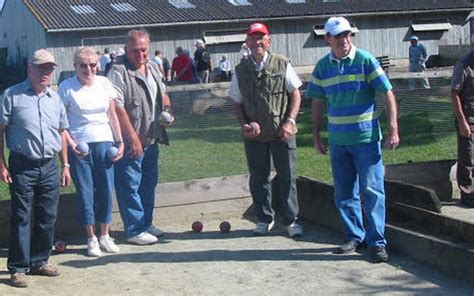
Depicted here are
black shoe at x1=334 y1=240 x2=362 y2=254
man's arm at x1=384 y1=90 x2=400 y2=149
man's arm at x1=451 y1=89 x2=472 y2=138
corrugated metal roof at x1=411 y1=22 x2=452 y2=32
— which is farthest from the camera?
corrugated metal roof at x1=411 y1=22 x2=452 y2=32

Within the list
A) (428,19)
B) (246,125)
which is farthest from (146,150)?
(428,19)

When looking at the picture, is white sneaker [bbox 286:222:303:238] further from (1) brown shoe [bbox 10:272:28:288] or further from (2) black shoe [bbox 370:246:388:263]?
(1) brown shoe [bbox 10:272:28:288]

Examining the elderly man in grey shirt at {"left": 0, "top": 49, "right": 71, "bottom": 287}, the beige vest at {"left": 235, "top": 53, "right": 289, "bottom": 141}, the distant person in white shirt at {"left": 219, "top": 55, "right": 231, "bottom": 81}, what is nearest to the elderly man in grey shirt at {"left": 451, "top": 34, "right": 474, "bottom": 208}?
the beige vest at {"left": 235, "top": 53, "right": 289, "bottom": 141}

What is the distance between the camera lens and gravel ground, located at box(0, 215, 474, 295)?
18.7 ft

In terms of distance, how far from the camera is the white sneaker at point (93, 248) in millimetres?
6812

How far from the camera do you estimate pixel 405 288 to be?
5582 mm

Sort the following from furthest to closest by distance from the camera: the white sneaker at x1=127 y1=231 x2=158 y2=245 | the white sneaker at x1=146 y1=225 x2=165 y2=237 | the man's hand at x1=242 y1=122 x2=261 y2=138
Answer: the white sneaker at x1=146 y1=225 x2=165 y2=237
the white sneaker at x1=127 y1=231 x2=158 y2=245
the man's hand at x1=242 y1=122 x2=261 y2=138

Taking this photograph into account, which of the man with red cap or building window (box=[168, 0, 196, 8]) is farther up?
building window (box=[168, 0, 196, 8])

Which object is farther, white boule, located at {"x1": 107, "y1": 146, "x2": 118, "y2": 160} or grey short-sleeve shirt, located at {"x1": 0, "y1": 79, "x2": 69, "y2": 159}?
white boule, located at {"x1": 107, "y1": 146, "x2": 118, "y2": 160}

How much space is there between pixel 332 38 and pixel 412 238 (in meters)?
1.72

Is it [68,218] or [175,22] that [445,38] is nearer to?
[175,22]

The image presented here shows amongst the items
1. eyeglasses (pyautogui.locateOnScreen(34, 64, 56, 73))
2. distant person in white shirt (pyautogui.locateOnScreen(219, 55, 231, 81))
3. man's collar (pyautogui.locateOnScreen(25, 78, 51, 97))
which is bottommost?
man's collar (pyautogui.locateOnScreen(25, 78, 51, 97))

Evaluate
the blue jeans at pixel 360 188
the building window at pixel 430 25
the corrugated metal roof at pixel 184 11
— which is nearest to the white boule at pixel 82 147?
the blue jeans at pixel 360 188

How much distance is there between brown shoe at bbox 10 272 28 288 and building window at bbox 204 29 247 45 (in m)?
29.2
